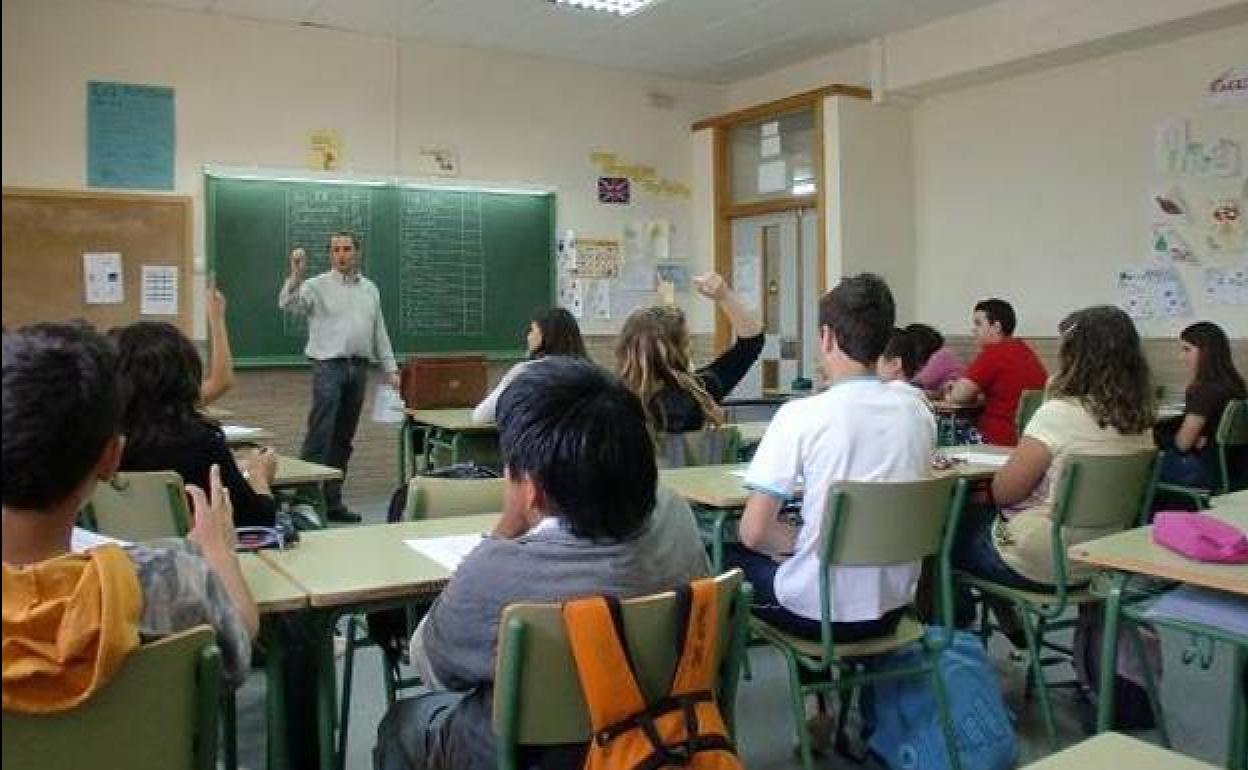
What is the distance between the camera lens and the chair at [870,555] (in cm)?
236

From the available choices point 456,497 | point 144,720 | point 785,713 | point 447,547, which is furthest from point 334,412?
point 144,720

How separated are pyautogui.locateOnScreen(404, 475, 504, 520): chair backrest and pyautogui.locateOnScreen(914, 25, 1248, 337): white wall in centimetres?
454

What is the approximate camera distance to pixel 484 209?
23.8 ft

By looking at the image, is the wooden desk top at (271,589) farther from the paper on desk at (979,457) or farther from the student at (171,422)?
the paper on desk at (979,457)

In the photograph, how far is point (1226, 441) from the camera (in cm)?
459

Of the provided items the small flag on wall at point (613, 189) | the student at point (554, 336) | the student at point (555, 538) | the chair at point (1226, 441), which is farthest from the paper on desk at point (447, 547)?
the small flag on wall at point (613, 189)

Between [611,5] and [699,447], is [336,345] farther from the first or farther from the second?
[699,447]

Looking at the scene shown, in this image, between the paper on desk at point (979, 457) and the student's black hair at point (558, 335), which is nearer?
the paper on desk at point (979, 457)

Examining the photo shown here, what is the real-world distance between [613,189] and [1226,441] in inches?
176

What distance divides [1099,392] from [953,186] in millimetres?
4317

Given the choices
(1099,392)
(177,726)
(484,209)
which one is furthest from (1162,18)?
(177,726)

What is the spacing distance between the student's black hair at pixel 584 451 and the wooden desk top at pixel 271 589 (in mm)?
499

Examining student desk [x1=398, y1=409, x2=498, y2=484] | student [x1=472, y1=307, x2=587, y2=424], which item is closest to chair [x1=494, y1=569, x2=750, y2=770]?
student [x1=472, y1=307, x2=587, y2=424]

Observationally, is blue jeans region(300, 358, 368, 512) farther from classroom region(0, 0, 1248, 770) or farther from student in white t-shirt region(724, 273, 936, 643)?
student in white t-shirt region(724, 273, 936, 643)
